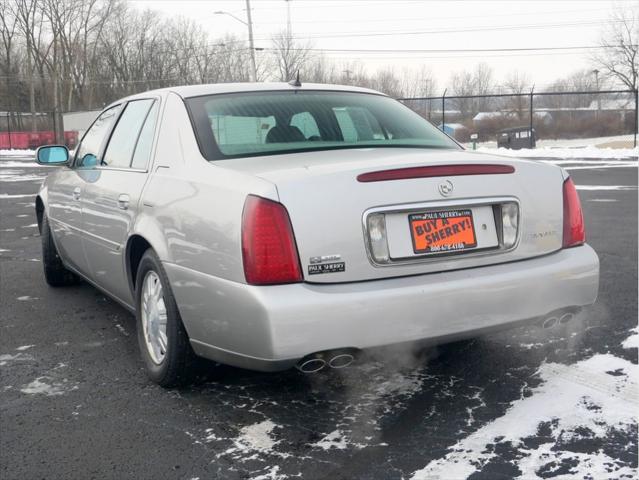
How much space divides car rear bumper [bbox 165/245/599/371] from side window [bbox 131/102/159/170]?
2.81ft

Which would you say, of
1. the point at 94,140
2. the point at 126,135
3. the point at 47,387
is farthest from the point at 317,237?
the point at 94,140

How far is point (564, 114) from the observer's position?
3900 centimetres

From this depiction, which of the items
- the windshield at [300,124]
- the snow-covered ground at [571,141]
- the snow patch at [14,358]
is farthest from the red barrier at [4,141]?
the windshield at [300,124]

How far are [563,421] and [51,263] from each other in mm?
4191

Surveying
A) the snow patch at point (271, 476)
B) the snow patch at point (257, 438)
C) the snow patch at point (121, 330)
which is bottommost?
the snow patch at point (271, 476)

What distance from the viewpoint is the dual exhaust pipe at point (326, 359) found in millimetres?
2643

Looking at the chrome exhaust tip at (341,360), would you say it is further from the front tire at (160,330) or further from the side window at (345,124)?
the side window at (345,124)

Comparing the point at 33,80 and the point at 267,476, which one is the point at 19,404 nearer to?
the point at 267,476

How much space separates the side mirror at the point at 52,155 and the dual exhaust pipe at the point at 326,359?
3.26 m

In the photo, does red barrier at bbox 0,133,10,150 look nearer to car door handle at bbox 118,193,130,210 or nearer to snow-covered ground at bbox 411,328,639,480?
car door handle at bbox 118,193,130,210

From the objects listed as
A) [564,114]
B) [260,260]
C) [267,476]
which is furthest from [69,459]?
[564,114]

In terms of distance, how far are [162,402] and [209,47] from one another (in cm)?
6618

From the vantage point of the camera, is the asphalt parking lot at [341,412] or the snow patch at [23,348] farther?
the snow patch at [23,348]

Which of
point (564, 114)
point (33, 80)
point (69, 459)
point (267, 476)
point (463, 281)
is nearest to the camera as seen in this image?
point (267, 476)
